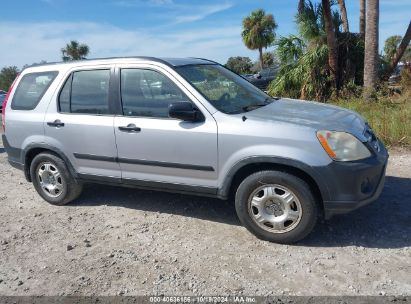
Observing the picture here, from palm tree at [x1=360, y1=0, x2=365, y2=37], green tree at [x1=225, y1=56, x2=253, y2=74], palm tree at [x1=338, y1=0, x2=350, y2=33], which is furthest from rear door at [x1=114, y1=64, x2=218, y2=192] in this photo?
green tree at [x1=225, y1=56, x2=253, y2=74]

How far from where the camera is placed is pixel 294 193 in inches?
148

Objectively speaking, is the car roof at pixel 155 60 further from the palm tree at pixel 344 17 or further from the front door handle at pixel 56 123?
the palm tree at pixel 344 17

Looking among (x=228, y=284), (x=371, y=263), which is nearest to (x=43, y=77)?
(x=228, y=284)

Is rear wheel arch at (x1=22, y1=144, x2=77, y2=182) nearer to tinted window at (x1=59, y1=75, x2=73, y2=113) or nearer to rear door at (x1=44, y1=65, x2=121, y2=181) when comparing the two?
rear door at (x1=44, y1=65, x2=121, y2=181)

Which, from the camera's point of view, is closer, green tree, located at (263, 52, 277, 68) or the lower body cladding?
the lower body cladding

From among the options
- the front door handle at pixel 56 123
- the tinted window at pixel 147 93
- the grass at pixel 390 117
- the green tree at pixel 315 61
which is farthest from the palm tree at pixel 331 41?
the front door handle at pixel 56 123

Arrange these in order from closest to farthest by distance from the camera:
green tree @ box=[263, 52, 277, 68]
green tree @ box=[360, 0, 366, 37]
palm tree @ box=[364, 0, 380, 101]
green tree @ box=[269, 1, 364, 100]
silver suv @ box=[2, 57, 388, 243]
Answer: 1. silver suv @ box=[2, 57, 388, 243]
2. palm tree @ box=[364, 0, 380, 101]
3. green tree @ box=[269, 1, 364, 100]
4. green tree @ box=[360, 0, 366, 37]
5. green tree @ box=[263, 52, 277, 68]

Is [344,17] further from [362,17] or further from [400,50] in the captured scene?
[400,50]

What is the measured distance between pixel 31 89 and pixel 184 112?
8.21 feet

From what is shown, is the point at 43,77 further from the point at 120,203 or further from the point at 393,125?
the point at 393,125

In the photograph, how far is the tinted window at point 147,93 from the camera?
429 cm

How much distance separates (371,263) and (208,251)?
1469 mm

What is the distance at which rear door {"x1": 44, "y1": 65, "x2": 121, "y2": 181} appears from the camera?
15.2ft

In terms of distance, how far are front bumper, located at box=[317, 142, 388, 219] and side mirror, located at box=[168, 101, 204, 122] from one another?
4.33 ft
